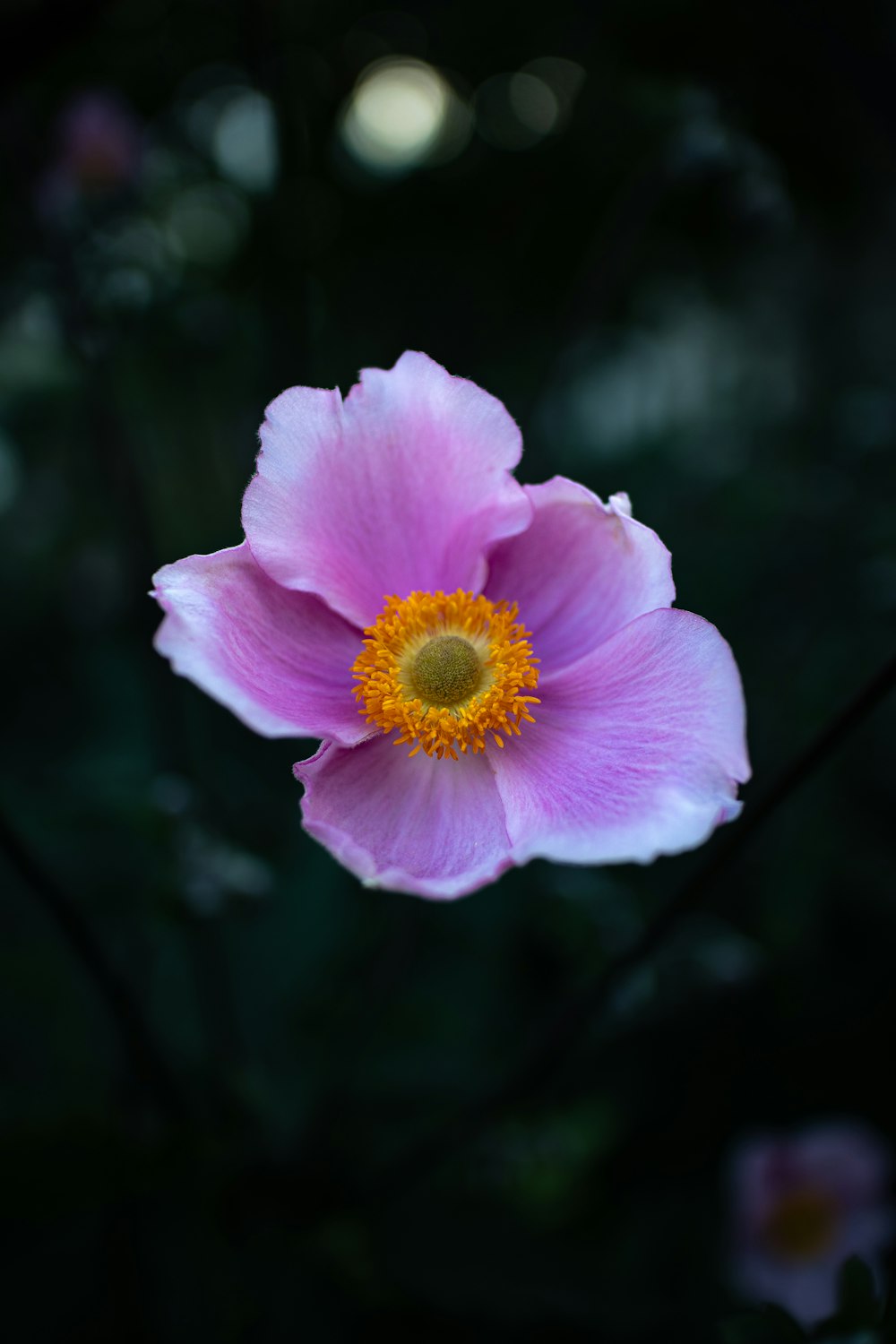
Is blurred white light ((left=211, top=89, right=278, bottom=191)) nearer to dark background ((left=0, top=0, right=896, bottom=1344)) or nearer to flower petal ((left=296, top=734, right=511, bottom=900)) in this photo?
dark background ((left=0, top=0, right=896, bottom=1344))

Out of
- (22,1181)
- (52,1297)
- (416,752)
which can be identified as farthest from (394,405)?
(52,1297)

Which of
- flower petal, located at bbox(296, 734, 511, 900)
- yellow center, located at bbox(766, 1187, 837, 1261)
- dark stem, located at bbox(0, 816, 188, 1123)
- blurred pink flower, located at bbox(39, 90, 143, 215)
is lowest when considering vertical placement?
yellow center, located at bbox(766, 1187, 837, 1261)

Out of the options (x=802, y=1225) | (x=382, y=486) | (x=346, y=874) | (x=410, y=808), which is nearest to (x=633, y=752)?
(x=410, y=808)

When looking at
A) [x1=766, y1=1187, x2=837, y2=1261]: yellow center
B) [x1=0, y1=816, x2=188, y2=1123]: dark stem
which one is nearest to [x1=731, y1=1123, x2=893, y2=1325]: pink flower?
[x1=766, y1=1187, x2=837, y2=1261]: yellow center

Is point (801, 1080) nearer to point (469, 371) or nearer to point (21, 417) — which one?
point (469, 371)

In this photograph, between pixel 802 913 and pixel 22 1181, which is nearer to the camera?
pixel 22 1181

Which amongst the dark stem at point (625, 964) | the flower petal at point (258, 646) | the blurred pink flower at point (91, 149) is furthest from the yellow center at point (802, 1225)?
the blurred pink flower at point (91, 149)
